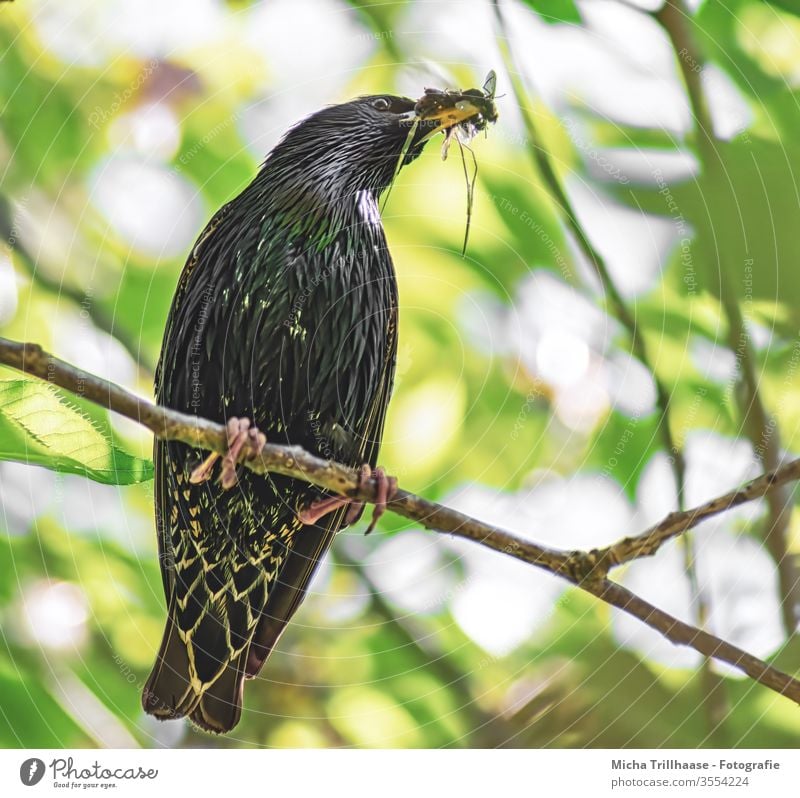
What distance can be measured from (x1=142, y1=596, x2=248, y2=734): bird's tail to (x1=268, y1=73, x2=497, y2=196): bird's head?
0.66 m

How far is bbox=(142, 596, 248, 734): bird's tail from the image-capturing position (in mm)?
1121

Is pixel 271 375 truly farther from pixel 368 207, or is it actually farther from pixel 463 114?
pixel 463 114

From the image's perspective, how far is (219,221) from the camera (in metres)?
1.14

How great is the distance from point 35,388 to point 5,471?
0.95 feet

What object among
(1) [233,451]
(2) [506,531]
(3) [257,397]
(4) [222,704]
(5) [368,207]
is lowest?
(4) [222,704]

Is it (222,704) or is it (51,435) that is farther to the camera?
(222,704)

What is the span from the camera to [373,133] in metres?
1.19

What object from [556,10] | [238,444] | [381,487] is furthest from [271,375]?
[556,10]

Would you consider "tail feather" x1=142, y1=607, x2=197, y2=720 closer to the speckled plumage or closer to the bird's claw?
the speckled plumage

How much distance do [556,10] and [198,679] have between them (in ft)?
3.49

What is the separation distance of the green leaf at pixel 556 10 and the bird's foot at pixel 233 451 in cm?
71

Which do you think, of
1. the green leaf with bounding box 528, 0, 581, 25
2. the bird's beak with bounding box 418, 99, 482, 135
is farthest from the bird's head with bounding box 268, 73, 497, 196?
the green leaf with bounding box 528, 0, 581, 25
